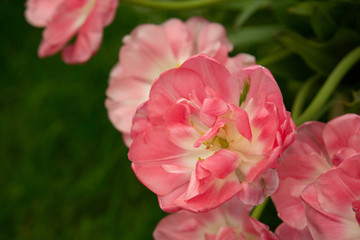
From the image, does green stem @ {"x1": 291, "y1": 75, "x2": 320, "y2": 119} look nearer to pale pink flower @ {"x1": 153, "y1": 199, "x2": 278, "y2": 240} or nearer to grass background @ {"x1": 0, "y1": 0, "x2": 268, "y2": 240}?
pale pink flower @ {"x1": 153, "y1": 199, "x2": 278, "y2": 240}

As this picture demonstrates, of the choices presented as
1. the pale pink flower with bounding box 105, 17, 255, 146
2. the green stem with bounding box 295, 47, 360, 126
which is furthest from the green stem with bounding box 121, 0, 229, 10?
the green stem with bounding box 295, 47, 360, 126

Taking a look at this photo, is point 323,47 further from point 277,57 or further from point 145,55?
point 145,55

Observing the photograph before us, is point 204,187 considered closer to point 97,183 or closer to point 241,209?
point 241,209

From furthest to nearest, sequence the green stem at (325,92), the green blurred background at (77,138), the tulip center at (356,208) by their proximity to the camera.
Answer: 1. the green blurred background at (77,138)
2. the green stem at (325,92)
3. the tulip center at (356,208)

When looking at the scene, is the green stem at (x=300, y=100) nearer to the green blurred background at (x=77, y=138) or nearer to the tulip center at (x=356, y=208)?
the green blurred background at (x=77, y=138)

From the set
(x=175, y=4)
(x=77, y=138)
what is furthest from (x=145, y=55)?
(x=77, y=138)

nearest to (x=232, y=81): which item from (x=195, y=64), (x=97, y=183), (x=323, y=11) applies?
(x=195, y=64)

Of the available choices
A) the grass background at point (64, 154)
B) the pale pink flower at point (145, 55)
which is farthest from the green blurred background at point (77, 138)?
the pale pink flower at point (145, 55)
